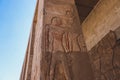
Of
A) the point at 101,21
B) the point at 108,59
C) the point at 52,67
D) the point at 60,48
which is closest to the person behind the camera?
the point at 52,67

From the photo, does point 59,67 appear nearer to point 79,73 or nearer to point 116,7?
point 79,73

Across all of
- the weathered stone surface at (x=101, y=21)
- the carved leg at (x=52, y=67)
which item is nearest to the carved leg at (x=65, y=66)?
the carved leg at (x=52, y=67)

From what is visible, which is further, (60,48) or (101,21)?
(101,21)

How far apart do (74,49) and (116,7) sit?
2.09 metres

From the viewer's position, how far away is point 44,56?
2748 millimetres

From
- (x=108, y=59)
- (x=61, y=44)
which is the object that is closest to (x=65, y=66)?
(x=61, y=44)

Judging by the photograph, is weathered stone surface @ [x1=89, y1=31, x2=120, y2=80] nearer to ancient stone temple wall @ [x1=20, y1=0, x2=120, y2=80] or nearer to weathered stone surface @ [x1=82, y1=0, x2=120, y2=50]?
ancient stone temple wall @ [x1=20, y1=0, x2=120, y2=80]

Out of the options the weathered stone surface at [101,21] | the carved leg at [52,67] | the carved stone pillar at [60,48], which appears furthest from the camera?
the weathered stone surface at [101,21]

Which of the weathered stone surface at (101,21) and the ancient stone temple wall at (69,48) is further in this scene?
the weathered stone surface at (101,21)

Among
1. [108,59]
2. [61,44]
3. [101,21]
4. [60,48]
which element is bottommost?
[108,59]

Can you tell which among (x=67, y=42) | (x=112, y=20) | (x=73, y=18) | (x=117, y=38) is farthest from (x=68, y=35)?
(x=112, y=20)

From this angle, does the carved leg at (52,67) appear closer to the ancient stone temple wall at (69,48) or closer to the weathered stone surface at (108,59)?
the ancient stone temple wall at (69,48)

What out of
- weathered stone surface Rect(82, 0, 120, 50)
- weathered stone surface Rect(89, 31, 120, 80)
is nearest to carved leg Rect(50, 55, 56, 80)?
weathered stone surface Rect(89, 31, 120, 80)

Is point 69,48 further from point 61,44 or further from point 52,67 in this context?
point 52,67
